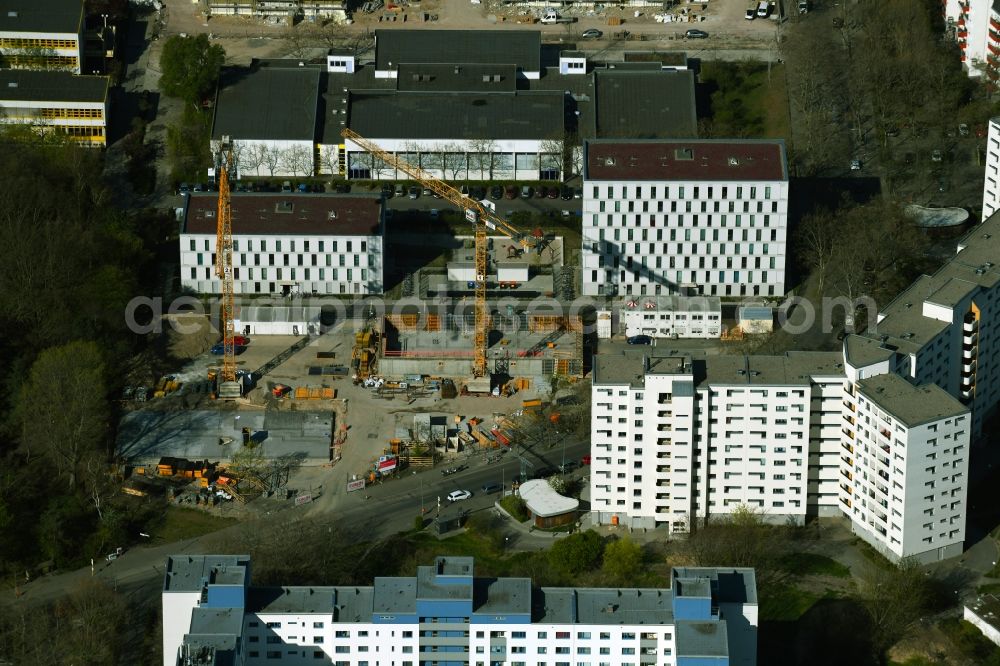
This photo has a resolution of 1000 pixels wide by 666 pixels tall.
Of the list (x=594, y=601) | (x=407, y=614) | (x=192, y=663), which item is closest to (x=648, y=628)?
(x=594, y=601)

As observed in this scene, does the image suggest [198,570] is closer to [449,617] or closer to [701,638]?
[449,617]

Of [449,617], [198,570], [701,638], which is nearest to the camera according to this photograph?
[701,638]

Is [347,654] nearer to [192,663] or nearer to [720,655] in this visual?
[192,663]

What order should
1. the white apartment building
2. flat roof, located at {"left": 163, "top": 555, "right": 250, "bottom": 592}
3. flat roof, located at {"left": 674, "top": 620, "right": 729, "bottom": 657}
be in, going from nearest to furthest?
flat roof, located at {"left": 674, "top": 620, "right": 729, "bottom": 657}, the white apartment building, flat roof, located at {"left": 163, "top": 555, "right": 250, "bottom": 592}

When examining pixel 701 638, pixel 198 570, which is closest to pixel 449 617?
pixel 701 638

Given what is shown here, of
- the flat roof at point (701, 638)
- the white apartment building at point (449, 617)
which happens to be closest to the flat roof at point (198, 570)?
the white apartment building at point (449, 617)

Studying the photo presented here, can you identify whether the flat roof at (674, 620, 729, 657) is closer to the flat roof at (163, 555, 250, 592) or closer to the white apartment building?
the white apartment building

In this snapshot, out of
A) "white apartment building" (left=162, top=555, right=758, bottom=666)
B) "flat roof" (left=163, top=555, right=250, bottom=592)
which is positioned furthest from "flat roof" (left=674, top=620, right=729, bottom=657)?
"flat roof" (left=163, top=555, right=250, bottom=592)

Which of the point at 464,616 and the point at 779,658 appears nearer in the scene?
the point at 464,616
